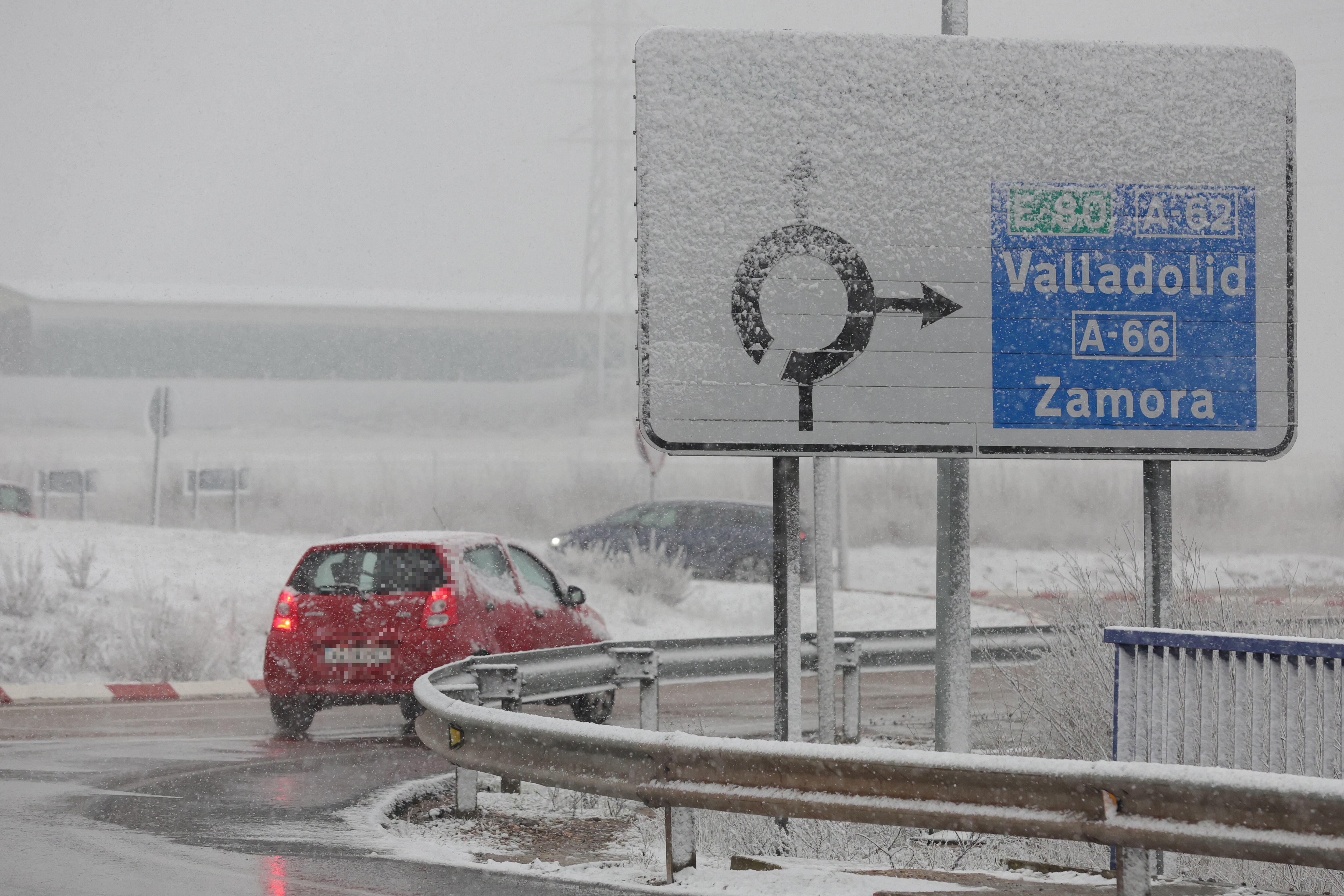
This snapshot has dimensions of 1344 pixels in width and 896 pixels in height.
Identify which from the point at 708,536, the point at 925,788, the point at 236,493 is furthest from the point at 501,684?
the point at 236,493

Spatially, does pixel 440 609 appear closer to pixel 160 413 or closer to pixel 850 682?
pixel 850 682

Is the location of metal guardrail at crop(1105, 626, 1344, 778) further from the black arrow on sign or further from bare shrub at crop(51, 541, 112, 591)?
bare shrub at crop(51, 541, 112, 591)

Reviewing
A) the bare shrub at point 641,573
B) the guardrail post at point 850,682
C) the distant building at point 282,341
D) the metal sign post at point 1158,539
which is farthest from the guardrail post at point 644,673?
the distant building at point 282,341

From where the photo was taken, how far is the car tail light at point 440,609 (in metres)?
11.7

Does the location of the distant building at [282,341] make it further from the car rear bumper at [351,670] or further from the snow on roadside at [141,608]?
the car rear bumper at [351,670]

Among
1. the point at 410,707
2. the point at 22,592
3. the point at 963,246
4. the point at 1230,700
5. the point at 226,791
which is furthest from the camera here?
the point at 22,592

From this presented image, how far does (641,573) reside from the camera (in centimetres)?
2377

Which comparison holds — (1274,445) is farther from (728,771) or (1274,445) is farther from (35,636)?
(35,636)

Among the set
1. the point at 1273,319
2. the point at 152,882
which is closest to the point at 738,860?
the point at 152,882

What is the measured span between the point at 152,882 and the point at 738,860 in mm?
2393

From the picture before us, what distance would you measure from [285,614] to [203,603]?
9.02 m

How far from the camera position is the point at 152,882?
640 centimetres

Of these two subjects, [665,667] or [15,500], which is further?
[15,500]

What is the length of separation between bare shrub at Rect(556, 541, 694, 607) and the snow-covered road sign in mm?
15044
